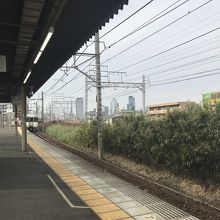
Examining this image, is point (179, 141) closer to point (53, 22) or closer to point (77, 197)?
point (77, 197)

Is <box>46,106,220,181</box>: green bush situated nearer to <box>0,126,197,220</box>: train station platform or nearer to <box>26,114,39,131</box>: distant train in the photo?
<box>0,126,197,220</box>: train station platform

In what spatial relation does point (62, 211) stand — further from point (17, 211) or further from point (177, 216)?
point (177, 216)

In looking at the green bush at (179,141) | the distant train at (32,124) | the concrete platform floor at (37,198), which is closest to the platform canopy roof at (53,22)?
the green bush at (179,141)

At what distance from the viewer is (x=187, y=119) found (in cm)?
1255

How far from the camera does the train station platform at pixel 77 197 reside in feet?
28.7

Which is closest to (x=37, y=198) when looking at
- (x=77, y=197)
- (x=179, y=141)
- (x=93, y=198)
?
(x=77, y=197)

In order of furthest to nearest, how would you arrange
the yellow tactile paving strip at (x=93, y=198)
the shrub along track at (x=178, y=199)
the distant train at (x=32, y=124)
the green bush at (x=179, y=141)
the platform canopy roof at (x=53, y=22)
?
the distant train at (x=32, y=124), the green bush at (x=179, y=141), the platform canopy roof at (x=53, y=22), the shrub along track at (x=178, y=199), the yellow tactile paving strip at (x=93, y=198)

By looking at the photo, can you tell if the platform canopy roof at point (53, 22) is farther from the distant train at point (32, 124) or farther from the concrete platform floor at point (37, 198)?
the distant train at point (32, 124)

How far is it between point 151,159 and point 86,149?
1246 centimetres

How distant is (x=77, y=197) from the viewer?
34.3 feet

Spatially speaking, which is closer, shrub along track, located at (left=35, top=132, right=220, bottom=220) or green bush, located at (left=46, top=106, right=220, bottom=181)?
shrub along track, located at (left=35, top=132, right=220, bottom=220)

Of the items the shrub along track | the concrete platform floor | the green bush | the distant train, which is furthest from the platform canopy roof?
the distant train

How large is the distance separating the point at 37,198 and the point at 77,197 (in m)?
0.98

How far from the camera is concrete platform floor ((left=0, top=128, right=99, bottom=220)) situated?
8.71 metres
